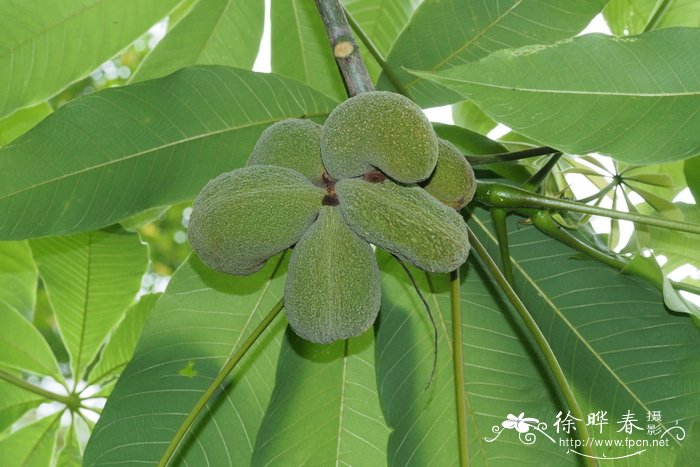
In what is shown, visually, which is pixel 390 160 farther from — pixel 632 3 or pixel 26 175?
pixel 632 3

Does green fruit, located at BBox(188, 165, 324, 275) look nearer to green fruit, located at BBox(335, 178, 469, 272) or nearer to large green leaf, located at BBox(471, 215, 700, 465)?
green fruit, located at BBox(335, 178, 469, 272)

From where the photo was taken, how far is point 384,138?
109 centimetres

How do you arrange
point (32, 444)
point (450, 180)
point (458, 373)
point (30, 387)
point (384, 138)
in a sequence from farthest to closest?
point (32, 444), point (30, 387), point (458, 373), point (450, 180), point (384, 138)

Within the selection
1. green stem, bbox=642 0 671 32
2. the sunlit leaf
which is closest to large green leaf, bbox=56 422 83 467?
the sunlit leaf

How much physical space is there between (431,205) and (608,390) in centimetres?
58

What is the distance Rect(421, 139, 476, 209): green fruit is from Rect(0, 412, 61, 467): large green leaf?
45.3 inches

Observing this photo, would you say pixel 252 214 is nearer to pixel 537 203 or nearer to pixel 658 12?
pixel 537 203

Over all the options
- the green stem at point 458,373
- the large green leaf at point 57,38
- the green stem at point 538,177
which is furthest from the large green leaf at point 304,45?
the green stem at point 458,373

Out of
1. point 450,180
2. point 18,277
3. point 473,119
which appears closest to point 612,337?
point 450,180

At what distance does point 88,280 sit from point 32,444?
394 millimetres

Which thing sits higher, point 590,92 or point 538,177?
point 538,177

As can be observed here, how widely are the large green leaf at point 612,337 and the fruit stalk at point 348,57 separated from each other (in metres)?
0.45

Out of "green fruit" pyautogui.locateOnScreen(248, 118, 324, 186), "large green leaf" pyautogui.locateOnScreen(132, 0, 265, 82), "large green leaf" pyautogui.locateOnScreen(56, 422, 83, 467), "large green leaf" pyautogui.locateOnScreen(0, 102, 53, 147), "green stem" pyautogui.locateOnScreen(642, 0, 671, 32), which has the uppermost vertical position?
"large green leaf" pyautogui.locateOnScreen(132, 0, 265, 82)

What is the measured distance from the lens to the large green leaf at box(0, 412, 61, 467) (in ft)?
6.02
